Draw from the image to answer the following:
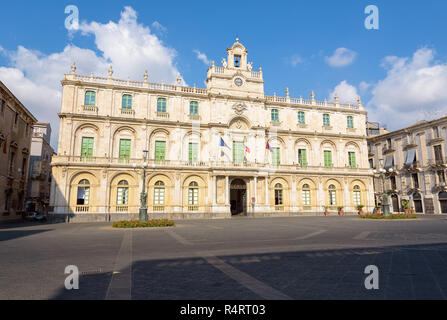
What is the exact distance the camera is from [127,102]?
33.9 meters

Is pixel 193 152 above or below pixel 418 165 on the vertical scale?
above

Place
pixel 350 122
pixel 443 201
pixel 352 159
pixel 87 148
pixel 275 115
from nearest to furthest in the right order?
pixel 87 148
pixel 443 201
pixel 275 115
pixel 352 159
pixel 350 122

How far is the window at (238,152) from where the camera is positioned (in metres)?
36.3

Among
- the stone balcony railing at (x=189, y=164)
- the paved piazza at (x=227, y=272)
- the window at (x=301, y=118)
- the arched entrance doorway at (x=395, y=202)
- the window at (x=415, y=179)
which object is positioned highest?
the window at (x=301, y=118)

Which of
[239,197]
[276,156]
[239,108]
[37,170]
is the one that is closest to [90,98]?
[239,108]

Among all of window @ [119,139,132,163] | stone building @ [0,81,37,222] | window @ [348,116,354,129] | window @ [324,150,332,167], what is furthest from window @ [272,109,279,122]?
stone building @ [0,81,37,222]

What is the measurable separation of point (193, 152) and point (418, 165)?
1266 inches

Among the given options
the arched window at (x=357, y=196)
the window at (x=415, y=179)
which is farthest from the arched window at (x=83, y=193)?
the window at (x=415, y=179)

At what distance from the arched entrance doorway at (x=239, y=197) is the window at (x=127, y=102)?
51.0ft

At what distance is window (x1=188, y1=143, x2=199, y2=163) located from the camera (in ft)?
115

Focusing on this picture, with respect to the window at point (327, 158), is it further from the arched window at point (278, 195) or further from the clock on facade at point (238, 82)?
the clock on facade at point (238, 82)

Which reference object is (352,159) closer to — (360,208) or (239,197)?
(360,208)

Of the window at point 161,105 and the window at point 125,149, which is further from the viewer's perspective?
the window at point 161,105
